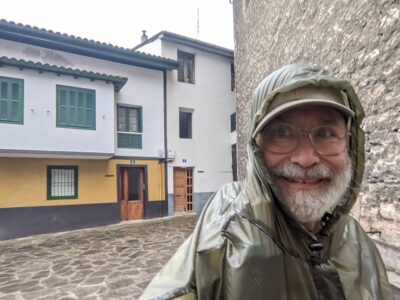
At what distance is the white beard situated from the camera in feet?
3.67

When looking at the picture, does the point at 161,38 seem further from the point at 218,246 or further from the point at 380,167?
the point at 218,246

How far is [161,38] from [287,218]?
1350 cm

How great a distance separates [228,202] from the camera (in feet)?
3.60

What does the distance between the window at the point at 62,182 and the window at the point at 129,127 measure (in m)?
2.07

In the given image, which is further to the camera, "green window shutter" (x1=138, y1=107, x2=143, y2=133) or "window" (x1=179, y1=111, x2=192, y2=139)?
"window" (x1=179, y1=111, x2=192, y2=139)

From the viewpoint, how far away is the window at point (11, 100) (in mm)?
9375

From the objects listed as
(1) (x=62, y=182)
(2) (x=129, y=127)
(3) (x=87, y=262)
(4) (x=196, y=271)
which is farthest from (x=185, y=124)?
(4) (x=196, y=271)

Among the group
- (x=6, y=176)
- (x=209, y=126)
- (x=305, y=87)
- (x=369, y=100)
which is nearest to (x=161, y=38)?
(x=209, y=126)

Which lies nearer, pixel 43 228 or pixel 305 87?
pixel 305 87

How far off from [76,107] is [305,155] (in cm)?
1053

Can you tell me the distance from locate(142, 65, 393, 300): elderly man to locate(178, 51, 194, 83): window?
44.1 ft

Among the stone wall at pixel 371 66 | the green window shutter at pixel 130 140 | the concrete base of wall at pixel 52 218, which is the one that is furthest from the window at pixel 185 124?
the stone wall at pixel 371 66

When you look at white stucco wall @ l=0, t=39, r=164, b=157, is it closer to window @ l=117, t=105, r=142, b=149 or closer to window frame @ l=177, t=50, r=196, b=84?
window @ l=117, t=105, r=142, b=149

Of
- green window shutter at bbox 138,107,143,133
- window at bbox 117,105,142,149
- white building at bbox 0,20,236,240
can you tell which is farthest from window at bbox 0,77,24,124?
green window shutter at bbox 138,107,143,133
